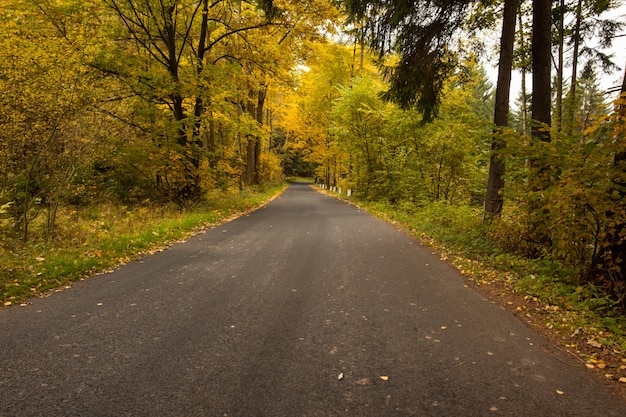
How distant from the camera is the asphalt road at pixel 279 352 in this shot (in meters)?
2.67

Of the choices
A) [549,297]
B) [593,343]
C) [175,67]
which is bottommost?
[593,343]

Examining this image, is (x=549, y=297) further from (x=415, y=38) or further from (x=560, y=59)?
(x=560, y=59)

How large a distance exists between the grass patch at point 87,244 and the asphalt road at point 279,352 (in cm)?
53

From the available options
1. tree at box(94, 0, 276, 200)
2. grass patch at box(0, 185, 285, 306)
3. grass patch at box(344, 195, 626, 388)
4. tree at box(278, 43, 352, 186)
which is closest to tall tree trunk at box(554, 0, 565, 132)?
grass patch at box(344, 195, 626, 388)

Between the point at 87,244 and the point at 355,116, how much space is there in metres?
15.1

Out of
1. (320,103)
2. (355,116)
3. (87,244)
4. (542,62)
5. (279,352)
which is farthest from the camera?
(320,103)

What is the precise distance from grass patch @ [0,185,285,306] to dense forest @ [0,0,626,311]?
23cm

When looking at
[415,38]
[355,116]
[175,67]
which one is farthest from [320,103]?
[415,38]

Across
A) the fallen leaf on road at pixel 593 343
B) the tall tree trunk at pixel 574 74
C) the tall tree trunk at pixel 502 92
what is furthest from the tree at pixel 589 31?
the fallen leaf on road at pixel 593 343

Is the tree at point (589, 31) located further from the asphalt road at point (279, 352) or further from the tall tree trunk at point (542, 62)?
the asphalt road at point (279, 352)

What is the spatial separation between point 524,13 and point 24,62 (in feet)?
49.8

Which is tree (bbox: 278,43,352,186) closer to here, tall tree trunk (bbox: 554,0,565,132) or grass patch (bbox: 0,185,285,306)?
tall tree trunk (bbox: 554,0,565,132)

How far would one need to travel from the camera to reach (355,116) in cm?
1933

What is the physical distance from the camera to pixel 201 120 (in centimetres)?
1376
